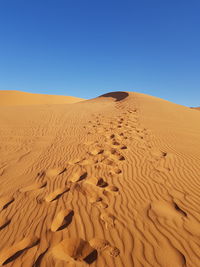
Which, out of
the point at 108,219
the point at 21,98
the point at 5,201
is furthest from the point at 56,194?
the point at 21,98

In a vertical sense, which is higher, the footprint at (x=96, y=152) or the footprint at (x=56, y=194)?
the footprint at (x=96, y=152)

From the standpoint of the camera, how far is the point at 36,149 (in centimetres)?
657

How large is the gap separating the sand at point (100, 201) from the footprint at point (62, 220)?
0.02 metres

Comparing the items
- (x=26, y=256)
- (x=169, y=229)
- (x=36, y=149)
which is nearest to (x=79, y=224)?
(x=26, y=256)

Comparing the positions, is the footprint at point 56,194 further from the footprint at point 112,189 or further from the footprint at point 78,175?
the footprint at point 112,189

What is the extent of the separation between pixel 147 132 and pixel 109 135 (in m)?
2.05

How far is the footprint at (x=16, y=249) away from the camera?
2266 mm

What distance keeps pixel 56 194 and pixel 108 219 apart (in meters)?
1.43

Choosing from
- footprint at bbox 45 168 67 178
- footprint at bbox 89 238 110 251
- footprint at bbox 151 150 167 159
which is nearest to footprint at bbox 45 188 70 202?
footprint at bbox 45 168 67 178

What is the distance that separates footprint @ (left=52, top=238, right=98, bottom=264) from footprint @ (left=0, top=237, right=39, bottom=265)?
43cm

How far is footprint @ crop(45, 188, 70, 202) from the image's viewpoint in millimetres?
3488

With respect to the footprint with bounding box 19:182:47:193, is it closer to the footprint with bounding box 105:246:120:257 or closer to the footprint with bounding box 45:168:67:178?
the footprint with bounding box 45:168:67:178

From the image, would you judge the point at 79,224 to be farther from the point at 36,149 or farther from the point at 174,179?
the point at 36,149

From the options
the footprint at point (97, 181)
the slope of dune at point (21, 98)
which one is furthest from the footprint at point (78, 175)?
the slope of dune at point (21, 98)
